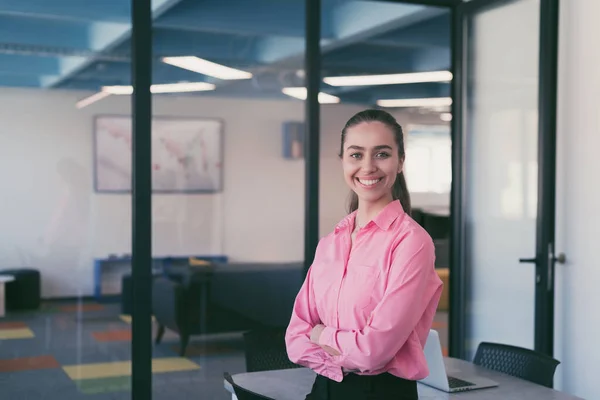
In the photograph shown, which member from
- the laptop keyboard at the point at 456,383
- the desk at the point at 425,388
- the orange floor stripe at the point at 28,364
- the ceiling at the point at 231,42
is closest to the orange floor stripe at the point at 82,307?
the orange floor stripe at the point at 28,364

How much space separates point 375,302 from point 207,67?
9.50ft

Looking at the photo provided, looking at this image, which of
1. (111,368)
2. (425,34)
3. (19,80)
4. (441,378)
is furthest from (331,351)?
(425,34)

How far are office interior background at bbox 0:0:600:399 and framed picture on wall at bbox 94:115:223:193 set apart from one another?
1 centimetres

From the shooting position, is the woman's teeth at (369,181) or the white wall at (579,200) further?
the white wall at (579,200)

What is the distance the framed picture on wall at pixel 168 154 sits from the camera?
463 centimetres

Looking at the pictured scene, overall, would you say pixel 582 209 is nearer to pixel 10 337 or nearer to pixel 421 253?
Answer: pixel 421 253

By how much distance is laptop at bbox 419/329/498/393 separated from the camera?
279 centimetres

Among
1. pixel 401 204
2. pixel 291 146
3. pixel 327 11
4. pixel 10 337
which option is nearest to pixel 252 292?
pixel 291 146

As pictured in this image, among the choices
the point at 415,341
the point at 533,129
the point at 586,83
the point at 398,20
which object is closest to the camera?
the point at 415,341

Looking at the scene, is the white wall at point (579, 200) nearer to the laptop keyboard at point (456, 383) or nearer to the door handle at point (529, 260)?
the door handle at point (529, 260)

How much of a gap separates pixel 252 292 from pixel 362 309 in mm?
2828

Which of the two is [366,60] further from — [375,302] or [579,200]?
[375,302]

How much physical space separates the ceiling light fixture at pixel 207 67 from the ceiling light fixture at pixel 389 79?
1.77ft

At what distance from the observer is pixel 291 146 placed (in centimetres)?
504
